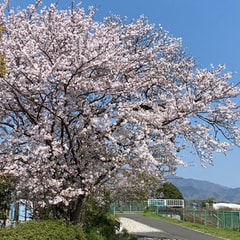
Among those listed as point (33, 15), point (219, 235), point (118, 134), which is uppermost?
point (33, 15)

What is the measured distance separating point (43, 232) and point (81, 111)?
10.8 ft

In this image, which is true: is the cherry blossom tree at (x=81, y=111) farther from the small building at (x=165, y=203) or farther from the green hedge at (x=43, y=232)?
the small building at (x=165, y=203)

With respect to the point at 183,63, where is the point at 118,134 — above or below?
below

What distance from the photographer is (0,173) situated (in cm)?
858

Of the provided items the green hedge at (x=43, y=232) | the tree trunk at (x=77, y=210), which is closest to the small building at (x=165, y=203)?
the tree trunk at (x=77, y=210)

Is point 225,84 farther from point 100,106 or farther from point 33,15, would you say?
point 33,15

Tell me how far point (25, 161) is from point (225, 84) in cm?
620

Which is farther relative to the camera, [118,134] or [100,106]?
[100,106]

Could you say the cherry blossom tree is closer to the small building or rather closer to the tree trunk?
the tree trunk

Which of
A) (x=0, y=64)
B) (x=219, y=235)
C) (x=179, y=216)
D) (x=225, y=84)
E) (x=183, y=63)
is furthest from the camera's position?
(x=179, y=216)

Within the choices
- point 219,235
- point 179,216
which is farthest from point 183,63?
point 179,216

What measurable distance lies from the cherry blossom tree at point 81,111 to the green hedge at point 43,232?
0.64 meters

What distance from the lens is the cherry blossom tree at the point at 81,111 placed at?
8.57 m

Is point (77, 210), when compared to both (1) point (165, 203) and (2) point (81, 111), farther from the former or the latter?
(1) point (165, 203)
